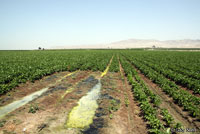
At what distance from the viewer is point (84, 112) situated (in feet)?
23.5

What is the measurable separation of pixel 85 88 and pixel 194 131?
781 cm

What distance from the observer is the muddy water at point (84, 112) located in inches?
237

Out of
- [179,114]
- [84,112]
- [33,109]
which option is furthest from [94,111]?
[179,114]

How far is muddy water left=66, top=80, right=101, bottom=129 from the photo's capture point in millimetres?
6030

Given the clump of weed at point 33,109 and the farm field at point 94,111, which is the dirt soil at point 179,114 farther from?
the clump of weed at point 33,109

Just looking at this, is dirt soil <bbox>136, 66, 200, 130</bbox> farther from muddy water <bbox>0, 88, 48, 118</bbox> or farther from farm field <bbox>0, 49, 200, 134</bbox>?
muddy water <bbox>0, 88, 48, 118</bbox>

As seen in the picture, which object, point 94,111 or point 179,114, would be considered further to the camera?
point 94,111

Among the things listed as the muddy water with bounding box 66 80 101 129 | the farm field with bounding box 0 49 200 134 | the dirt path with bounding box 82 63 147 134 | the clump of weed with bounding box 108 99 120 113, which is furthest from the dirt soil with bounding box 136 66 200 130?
the muddy water with bounding box 66 80 101 129

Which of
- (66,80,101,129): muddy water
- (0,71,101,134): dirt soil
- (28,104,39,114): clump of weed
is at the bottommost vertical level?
(66,80,101,129): muddy water

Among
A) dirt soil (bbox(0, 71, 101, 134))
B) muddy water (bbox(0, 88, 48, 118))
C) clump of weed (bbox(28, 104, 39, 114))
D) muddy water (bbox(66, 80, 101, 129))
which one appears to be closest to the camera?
dirt soil (bbox(0, 71, 101, 134))

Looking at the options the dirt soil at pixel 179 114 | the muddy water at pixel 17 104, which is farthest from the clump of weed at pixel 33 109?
the dirt soil at pixel 179 114

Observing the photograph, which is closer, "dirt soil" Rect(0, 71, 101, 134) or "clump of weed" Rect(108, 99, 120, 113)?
"dirt soil" Rect(0, 71, 101, 134)

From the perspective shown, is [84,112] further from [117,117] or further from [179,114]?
[179,114]

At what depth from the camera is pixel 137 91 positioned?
9.44 metres
